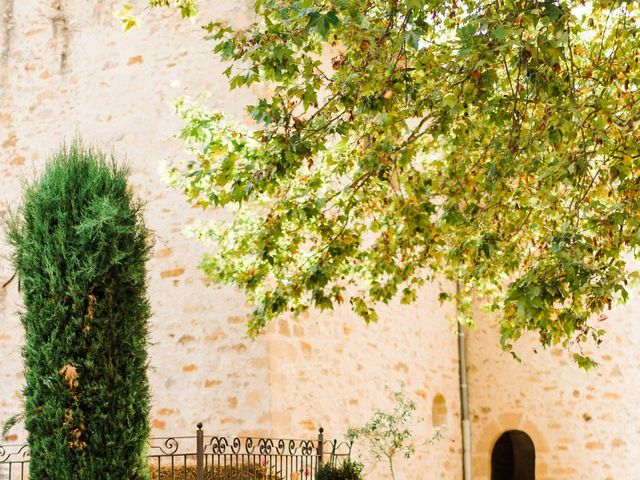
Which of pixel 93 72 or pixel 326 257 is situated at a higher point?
pixel 93 72

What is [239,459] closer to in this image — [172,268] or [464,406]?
[172,268]

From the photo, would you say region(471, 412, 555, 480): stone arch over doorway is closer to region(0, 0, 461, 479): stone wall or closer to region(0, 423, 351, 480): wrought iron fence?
region(0, 0, 461, 479): stone wall

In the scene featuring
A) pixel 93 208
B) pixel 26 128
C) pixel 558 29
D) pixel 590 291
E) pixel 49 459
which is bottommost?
pixel 49 459

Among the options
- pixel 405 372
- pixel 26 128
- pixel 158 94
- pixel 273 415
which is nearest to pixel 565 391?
pixel 405 372

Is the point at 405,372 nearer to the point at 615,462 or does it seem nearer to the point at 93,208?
the point at 615,462

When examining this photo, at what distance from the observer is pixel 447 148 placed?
A: 29.3 ft

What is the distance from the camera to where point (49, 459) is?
679 centimetres

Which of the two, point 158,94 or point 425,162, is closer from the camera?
point 425,162

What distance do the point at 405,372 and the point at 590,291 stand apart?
265 inches

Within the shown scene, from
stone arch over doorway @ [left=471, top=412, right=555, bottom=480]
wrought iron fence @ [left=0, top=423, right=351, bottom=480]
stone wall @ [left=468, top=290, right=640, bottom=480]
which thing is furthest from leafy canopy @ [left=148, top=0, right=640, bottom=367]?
stone arch over doorway @ [left=471, top=412, right=555, bottom=480]

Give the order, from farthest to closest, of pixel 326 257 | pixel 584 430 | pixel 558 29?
1. pixel 584 430
2. pixel 326 257
3. pixel 558 29

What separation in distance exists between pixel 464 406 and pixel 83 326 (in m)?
9.13

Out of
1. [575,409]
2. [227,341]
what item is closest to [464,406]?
[575,409]

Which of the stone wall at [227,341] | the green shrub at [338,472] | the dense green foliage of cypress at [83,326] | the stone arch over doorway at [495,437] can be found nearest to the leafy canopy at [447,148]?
the dense green foliage of cypress at [83,326]
